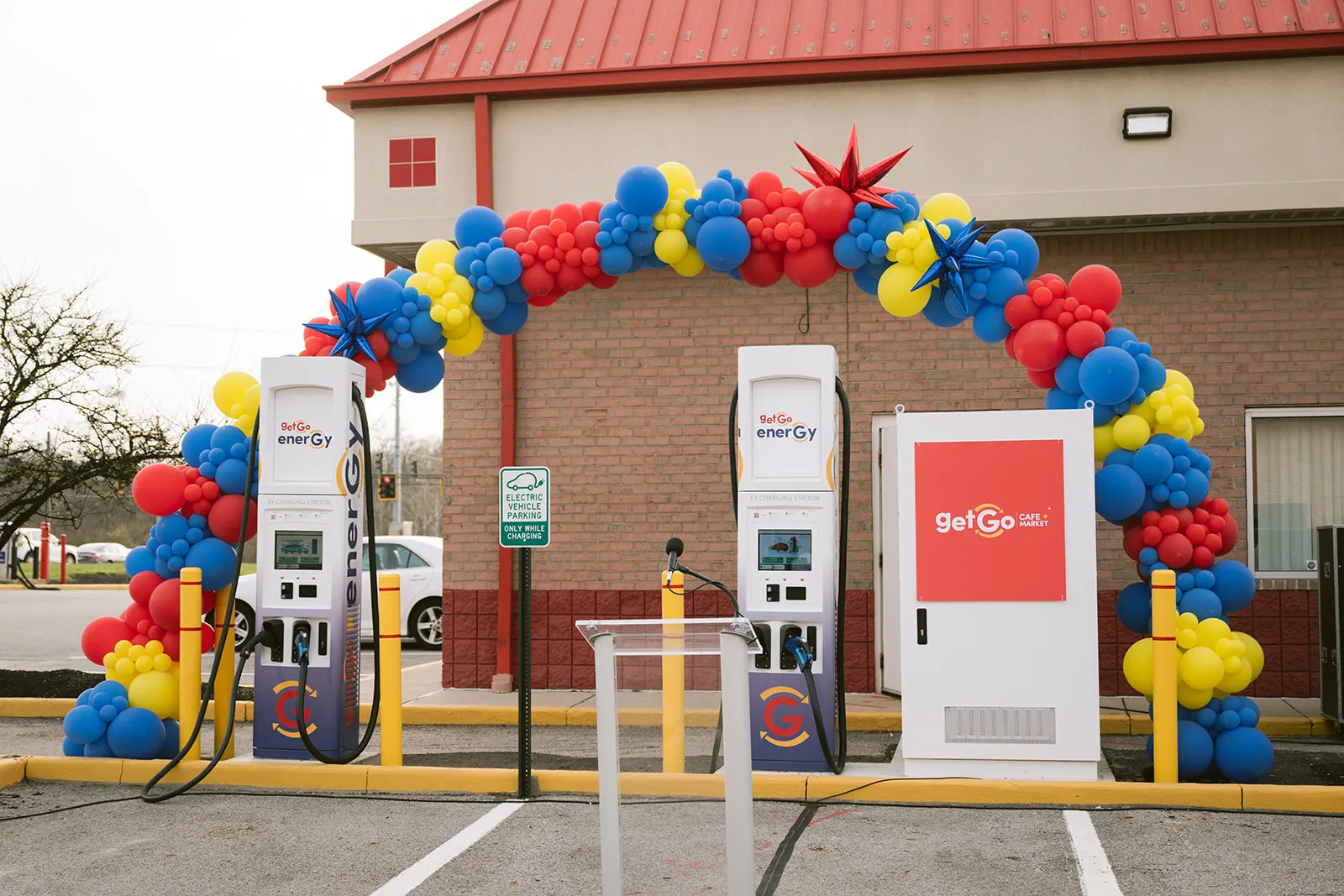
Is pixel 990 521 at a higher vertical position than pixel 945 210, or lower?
lower

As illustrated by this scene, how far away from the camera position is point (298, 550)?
27.3 ft

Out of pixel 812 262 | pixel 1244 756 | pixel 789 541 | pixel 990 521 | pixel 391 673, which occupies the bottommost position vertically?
pixel 1244 756

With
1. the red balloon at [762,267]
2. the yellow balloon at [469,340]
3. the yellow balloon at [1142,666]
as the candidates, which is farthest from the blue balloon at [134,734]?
the yellow balloon at [1142,666]

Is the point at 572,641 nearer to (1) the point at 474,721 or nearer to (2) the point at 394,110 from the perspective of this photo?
(1) the point at 474,721

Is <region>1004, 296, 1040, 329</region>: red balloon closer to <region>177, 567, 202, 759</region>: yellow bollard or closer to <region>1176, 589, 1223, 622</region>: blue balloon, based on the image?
<region>1176, 589, 1223, 622</region>: blue balloon

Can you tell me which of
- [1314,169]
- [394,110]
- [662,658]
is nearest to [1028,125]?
[1314,169]

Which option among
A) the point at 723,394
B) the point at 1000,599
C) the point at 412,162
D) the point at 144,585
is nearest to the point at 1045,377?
the point at 1000,599

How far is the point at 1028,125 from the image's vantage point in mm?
10953

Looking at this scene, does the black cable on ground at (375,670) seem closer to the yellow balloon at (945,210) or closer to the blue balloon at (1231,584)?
the yellow balloon at (945,210)

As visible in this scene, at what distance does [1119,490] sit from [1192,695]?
1.29 m

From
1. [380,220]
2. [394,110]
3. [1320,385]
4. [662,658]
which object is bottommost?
[662,658]

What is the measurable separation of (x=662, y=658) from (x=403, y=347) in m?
4.58

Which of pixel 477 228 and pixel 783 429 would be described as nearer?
pixel 783 429

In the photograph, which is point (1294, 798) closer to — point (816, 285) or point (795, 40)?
point (816, 285)
